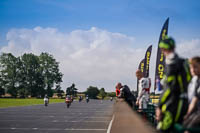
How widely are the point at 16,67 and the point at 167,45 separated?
10480 cm

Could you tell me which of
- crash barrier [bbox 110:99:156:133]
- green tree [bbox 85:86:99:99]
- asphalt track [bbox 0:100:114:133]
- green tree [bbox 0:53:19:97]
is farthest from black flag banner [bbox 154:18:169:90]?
green tree [bbox 85:86:99:99]

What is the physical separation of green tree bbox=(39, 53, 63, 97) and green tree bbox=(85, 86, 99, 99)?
33077 millimetres

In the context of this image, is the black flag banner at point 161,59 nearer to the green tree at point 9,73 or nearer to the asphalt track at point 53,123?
the asphalt track at point 53,123

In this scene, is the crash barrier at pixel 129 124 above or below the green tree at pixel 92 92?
below

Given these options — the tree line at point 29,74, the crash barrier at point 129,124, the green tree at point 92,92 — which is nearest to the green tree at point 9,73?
the tree line at point 29,74

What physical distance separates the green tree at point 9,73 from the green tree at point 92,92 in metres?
44.9

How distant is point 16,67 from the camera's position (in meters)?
104

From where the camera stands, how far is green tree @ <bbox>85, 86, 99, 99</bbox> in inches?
5491

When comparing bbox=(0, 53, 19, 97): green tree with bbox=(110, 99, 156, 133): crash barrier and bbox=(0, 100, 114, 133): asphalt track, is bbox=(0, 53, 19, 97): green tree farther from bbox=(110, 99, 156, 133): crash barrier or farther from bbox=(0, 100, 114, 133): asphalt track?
bbox=(110, 99, 156, 133): crash barrier

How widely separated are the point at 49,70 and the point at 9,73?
49.2ft

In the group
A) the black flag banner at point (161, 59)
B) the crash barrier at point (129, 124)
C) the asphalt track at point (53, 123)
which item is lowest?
the asphalt track at point (53, 123)

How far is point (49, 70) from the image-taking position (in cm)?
10850

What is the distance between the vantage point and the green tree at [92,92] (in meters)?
139

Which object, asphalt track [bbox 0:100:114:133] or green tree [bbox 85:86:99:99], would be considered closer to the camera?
asphalt track [bbox 0:100:114:133]
